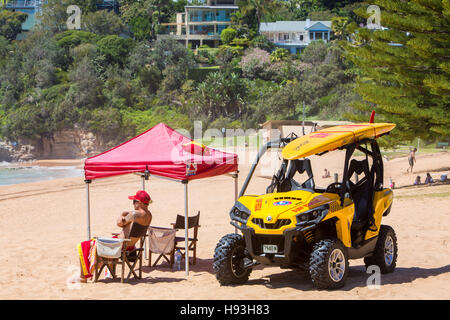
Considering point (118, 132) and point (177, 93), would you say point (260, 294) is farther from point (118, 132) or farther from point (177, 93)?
point (177, 93)

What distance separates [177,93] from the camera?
71.4 meters

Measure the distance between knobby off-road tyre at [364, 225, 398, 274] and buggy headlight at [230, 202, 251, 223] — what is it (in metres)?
1.81

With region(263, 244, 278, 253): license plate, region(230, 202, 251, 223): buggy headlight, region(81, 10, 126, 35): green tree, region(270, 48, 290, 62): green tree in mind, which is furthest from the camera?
region(81, 10, 126, 35): green tree

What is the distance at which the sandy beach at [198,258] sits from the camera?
25.1 feet

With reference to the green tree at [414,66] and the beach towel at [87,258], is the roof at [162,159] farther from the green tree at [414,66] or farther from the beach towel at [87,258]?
the green tree at [414,66]

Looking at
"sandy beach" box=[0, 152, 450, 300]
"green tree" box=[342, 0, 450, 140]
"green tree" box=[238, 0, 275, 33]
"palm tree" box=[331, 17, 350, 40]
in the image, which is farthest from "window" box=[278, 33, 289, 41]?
"sandy beach" box=[0, 152, 450, 300]

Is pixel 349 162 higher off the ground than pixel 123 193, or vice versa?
pixel 349 162

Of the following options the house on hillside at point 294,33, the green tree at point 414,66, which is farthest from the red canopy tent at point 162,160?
the house on hillside at point 294,33

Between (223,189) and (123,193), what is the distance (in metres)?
3.83

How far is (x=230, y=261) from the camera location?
7855 millimetres

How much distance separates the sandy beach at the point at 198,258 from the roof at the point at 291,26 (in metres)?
67.5

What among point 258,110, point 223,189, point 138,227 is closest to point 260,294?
point 138,227

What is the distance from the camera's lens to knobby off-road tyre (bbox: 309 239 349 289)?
7.27 metres

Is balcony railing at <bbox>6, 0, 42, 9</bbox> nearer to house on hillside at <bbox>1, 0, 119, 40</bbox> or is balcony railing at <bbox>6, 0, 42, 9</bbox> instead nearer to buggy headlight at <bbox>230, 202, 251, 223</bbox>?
house on hillside at <bbox>1, 0, 119, 40</bbox>
